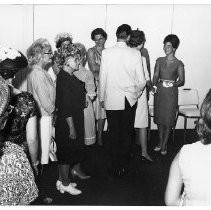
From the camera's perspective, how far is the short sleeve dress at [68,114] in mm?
3123

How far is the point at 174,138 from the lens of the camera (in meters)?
5.62

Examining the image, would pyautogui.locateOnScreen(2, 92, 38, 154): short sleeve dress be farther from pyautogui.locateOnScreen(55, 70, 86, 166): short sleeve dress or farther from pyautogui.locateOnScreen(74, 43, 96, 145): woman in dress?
pyautogui.locateOnScreen(74, 43, 96, 145): woman in dress

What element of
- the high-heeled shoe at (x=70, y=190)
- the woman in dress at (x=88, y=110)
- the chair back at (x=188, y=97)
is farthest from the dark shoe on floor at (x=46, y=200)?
the chair back at (x=188, y=97)

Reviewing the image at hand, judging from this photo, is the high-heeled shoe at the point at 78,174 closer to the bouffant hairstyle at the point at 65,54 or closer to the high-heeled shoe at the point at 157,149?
the bouffant hairstyle at the point at 65,54

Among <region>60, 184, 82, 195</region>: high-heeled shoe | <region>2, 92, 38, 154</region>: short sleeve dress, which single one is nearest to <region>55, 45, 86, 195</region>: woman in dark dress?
<region>60, 184, 82, 195</region>: high-heeled shoe

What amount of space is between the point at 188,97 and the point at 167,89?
1125 mm

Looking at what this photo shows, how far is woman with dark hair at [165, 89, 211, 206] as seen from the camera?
145 centimetres

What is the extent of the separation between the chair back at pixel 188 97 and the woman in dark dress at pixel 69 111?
2775 mm

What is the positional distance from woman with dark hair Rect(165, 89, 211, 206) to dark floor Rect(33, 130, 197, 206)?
177cm

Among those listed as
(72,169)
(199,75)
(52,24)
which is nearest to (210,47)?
(199,75)

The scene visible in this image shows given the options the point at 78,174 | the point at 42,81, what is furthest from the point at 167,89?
the point at 42,81

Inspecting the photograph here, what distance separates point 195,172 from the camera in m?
1.46

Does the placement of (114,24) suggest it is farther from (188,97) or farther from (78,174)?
(78,174)

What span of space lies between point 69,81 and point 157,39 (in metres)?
3.02
